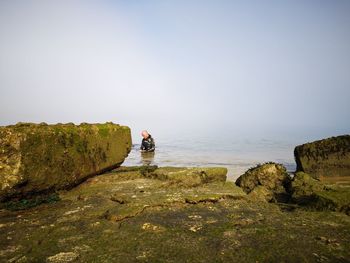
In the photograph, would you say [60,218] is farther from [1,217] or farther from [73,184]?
[73,184]

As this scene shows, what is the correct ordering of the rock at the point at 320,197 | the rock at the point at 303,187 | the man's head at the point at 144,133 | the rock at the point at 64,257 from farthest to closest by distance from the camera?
the man's head at the point at 144,133 → the rock at the point at 303,187 → the rock at the point at 320,197 → the rock at the point at 64,257

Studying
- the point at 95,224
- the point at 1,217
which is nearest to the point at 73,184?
the point at 1,217

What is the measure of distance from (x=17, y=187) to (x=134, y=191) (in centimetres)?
215

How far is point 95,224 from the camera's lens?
3.86 meters

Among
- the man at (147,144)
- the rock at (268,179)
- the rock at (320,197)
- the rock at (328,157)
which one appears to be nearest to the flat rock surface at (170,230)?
the rock at (320,197)

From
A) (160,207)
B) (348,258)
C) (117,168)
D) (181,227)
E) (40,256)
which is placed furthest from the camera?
(117,168)

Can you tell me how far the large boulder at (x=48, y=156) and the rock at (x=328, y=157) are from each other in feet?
26.7

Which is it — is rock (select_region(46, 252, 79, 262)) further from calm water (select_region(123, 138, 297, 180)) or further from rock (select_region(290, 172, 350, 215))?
calm water (select_region(123, 138, 297, 180))

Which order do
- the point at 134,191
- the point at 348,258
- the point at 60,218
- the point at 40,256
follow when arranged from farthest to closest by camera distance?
the point at 134,191 → the point at 60,218 → the point at 40,256 → the point at 348,258

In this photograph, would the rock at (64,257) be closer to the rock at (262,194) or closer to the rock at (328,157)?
the rock at (262,194)

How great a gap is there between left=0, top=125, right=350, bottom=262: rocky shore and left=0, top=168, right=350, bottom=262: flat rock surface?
0.01m

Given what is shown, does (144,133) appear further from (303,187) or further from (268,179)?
(303,187)

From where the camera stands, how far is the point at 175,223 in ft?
12.8

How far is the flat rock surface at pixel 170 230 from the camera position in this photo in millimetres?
2920
